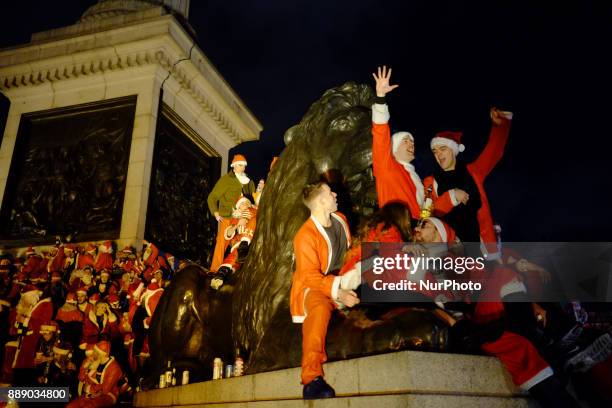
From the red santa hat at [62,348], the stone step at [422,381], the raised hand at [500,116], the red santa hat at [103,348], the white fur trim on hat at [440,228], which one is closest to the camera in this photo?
the stone step at [422,381]

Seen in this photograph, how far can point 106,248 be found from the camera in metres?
9.71

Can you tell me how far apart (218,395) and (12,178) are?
32.2 feet

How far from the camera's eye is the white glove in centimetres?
324

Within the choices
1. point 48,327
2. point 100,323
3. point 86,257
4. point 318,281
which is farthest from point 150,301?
point 318,281

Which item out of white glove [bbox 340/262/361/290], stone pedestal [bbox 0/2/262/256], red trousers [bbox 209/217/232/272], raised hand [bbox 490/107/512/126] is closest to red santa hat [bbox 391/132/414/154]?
raised hand [bbox 490/107/512/126]

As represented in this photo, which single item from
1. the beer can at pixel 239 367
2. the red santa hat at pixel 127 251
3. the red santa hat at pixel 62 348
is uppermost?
the red santa hat at pixel 127 251

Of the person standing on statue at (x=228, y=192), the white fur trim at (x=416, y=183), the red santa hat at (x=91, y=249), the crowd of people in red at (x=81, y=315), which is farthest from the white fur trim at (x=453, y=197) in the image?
the red santa hat at (x=91, y=249)

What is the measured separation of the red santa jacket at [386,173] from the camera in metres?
3.97

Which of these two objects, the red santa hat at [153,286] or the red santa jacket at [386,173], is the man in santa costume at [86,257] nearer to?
the red santa hat at [153,286]

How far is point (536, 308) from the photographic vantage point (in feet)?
12.3

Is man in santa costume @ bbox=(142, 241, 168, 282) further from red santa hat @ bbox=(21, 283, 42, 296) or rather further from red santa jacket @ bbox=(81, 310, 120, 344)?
red santa hat @ bbox=(21, 283, 42, 296)

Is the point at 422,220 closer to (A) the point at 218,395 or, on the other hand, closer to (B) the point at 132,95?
(A) the point at 218,395

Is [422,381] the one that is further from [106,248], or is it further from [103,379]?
[106,248]

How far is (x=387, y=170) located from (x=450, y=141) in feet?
2.43
